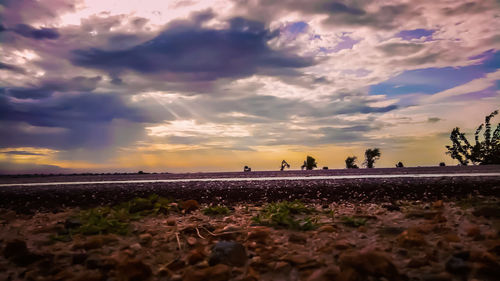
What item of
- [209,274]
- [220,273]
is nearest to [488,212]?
[220,273]

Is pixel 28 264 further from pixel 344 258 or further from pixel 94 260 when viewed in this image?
pixel 344 258

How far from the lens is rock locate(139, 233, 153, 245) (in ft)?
15.4

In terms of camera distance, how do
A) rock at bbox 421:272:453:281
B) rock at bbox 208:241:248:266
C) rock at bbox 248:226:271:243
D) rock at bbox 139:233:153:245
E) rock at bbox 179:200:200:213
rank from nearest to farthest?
rock at bbox 421:272:453:281
rock at bbox 208:241:248:266
rock at bbox 248:226:271:243
rock at bbox 139:233:153:245
rock at bbox 179:200:200:213

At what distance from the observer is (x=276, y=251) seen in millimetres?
4023

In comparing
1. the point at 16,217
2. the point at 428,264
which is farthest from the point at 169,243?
the point at 16,217

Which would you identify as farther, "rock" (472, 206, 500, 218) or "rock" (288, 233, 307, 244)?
"rock" (472, 206, 500, 218)

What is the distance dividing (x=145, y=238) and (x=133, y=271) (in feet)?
4.62

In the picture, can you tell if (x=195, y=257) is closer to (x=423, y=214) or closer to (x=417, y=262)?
(x=417, y=262)

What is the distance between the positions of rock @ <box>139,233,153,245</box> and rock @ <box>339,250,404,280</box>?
3095 millimetres

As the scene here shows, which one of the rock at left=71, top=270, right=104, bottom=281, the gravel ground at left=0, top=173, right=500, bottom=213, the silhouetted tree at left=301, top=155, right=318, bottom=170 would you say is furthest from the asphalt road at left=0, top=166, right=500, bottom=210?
the silhouetted tree at left=301, top=155, right=318, bottom=170

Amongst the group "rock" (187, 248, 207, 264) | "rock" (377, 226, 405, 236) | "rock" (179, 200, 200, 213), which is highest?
"rock" (179, 200, 200, 213)

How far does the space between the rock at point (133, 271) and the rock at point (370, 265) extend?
7.74 feet

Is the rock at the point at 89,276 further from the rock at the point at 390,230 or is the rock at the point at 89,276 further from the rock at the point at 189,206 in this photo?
the rock at the point at 390,230

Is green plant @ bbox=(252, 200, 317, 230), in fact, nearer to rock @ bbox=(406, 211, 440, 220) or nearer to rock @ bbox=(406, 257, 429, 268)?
rock @ bbox=(406, 257, 429, 268)
